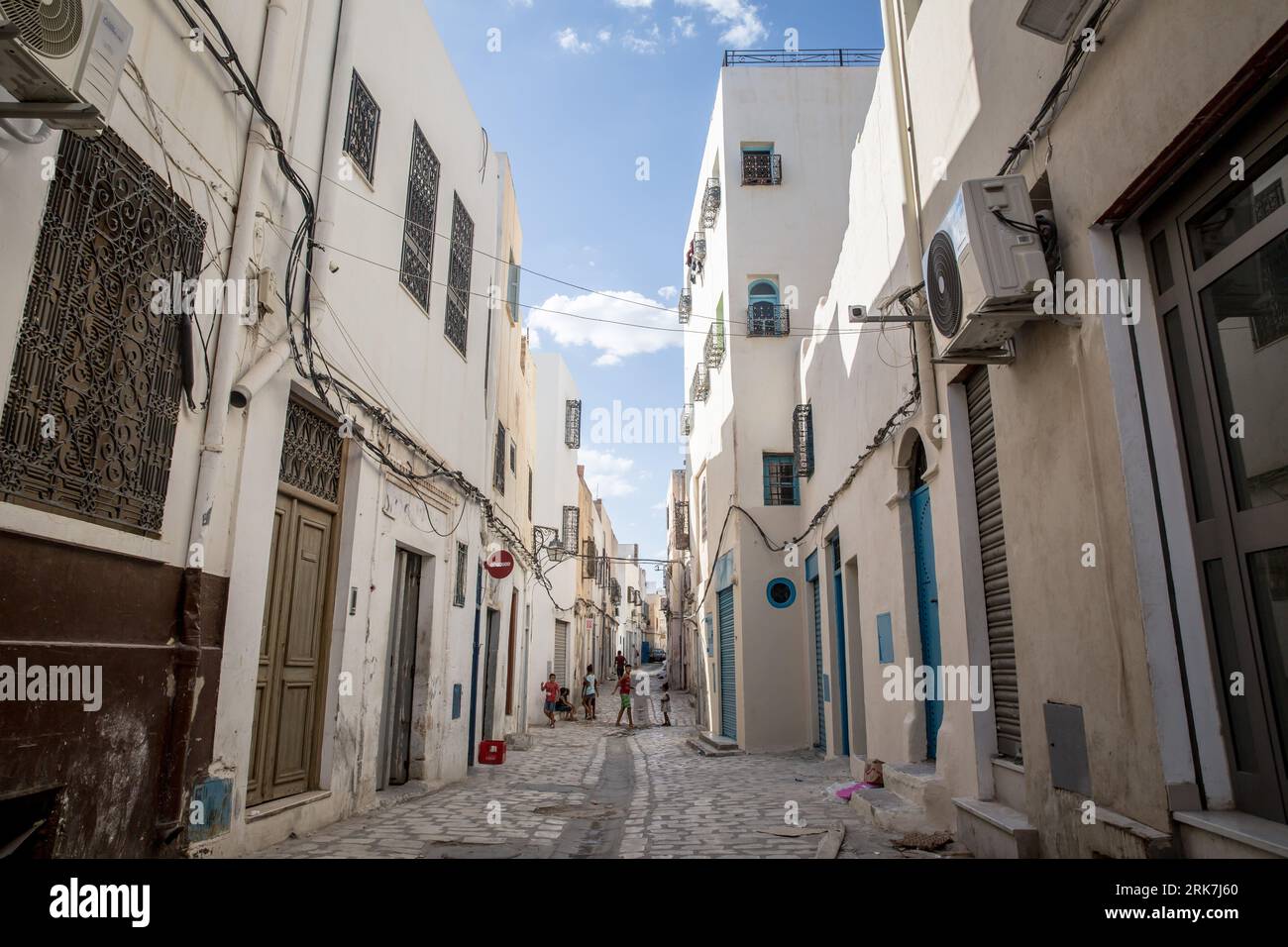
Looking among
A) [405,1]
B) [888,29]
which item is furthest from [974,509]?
[405,1]

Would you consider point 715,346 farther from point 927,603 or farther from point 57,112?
point 57,112

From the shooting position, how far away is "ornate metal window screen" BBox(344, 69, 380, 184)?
694cm

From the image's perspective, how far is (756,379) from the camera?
15.0m


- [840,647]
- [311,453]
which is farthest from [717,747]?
[311,453]

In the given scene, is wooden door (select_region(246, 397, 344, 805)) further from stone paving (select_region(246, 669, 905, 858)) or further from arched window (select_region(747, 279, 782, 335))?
arched window (select_region(747, 279, 782, 335))

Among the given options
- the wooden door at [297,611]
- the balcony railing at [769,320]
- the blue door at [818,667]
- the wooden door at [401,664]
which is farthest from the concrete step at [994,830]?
the balcony railing at [769,320]

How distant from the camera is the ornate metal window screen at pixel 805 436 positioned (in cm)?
1291

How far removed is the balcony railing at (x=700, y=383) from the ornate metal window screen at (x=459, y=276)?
8313mm

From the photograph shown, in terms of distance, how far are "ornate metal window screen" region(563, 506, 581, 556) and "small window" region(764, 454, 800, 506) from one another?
13134 millimetres

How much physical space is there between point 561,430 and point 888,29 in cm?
2135

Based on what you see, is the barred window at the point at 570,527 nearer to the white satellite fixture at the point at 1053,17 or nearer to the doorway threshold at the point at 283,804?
the doorway threshold at the point at 283,804

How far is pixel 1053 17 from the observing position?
12.4 feet

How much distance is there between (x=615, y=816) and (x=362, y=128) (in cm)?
645

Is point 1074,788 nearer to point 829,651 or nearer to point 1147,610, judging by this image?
point 1147,610
